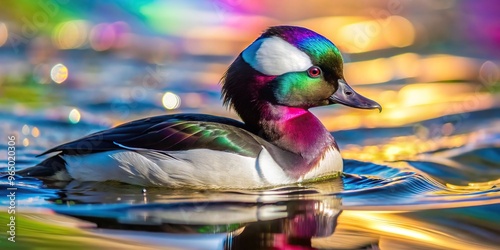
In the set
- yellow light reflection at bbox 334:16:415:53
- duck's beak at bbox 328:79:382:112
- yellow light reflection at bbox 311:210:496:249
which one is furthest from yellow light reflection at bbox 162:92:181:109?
yellow light reflection at bbox 311:210:496:249

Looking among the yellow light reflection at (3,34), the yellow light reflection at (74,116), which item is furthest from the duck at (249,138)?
the yellow light reflection at (3,34)

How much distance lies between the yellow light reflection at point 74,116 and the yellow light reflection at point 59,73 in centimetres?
145

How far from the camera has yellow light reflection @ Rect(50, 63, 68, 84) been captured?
1324cm

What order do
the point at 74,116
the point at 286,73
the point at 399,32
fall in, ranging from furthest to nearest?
1. the point at 399,32
2. the point at 74,116
3. the point at 286,73

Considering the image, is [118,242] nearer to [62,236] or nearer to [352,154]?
[62,236]

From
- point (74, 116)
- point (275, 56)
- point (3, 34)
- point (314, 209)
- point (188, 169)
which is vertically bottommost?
point (314, 209)

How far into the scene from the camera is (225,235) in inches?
260

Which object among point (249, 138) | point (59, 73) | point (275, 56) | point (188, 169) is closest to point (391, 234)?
Result: point (249, 138)

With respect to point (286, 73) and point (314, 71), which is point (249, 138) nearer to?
point (286, 73)

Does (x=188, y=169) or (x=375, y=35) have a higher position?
(x=375, y=35)

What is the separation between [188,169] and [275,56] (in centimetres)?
119

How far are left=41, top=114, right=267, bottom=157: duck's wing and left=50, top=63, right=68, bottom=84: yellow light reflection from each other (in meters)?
4.92

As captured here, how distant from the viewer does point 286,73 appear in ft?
27.1

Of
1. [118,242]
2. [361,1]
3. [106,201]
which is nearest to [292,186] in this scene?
[106,201]
